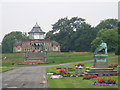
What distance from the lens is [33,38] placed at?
10438 centimetres

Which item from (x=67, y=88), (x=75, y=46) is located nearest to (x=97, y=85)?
(x=67, y=88)

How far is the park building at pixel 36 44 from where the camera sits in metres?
100

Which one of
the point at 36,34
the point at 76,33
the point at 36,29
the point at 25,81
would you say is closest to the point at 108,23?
the point at 76,33

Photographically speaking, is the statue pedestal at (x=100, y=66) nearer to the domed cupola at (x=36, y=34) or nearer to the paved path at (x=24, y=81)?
the paved path at (x=24, y=81)

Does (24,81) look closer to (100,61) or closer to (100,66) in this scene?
(100,66)

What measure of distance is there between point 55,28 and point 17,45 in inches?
1208

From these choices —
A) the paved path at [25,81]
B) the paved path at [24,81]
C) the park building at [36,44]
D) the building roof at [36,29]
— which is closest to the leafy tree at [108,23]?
the park building at [36,44]

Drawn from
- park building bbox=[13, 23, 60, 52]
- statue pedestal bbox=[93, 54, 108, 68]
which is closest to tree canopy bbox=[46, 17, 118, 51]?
park building bbox=[13, 23, 60, 52]

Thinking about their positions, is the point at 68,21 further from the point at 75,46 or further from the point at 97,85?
the point at 97,85

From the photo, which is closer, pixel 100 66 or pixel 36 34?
pixel 100 66

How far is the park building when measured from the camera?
328 feet

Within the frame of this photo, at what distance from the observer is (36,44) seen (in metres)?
100

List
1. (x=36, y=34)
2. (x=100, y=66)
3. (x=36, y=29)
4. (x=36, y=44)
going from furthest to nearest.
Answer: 1. (x=36, y=29)
2. (x=36, y=34)
3. (x=36, y=44)
4. (x=100, y=66)

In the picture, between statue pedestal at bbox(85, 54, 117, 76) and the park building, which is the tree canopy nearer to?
the park building
